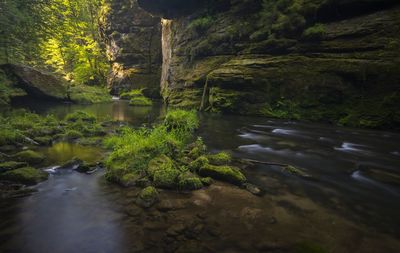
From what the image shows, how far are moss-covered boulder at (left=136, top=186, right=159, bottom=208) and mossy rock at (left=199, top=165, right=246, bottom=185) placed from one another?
1437 mm

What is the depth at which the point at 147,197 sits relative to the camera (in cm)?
532

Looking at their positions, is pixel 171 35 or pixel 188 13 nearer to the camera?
pixel 188 13

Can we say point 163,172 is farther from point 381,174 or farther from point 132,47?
point 132,47

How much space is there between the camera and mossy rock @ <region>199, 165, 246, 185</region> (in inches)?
247

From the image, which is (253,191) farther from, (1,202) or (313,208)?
(1,202)

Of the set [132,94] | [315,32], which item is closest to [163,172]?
[315,32]

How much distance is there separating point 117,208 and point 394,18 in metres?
14.4

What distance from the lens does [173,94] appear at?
22422mm

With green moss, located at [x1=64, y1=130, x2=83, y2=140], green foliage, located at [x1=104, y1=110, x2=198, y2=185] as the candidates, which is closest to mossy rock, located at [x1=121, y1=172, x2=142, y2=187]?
green foliage, located at [x1=104, y1=110, x2=198, y2=185]

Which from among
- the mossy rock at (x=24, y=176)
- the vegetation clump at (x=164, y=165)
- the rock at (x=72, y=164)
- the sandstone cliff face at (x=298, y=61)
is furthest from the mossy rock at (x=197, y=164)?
the sandstone cliff face at (x=298, y=61)

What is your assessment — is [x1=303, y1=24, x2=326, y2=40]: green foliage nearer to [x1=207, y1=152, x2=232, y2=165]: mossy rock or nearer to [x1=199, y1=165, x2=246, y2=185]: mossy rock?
[x1=207, y1=152, x2=232, y2=165]: mossy rock

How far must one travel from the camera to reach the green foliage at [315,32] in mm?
15154

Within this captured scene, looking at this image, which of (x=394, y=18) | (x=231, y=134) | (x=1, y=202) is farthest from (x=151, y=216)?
(x=394, y=18)

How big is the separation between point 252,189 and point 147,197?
2.11 metres
